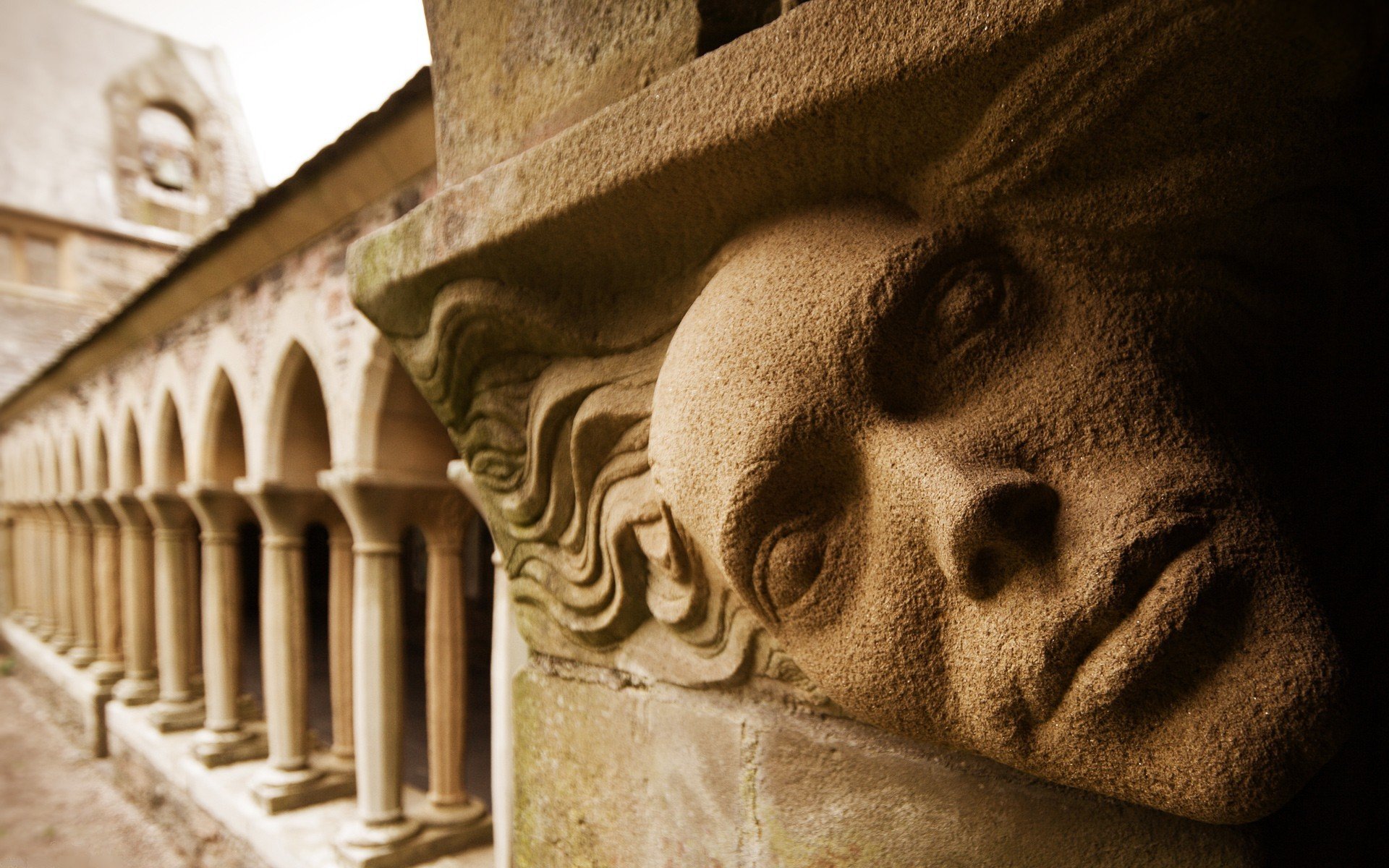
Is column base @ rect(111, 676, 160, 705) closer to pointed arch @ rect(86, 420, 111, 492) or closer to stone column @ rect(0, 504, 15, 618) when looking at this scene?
pointed arch @ rect(86, 420, 111, 492)

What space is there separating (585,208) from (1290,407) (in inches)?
29.7

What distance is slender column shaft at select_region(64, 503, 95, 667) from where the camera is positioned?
696 centimetres

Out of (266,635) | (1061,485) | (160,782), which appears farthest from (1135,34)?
(160,782)

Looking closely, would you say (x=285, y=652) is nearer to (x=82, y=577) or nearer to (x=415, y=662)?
(x=415, y=662)

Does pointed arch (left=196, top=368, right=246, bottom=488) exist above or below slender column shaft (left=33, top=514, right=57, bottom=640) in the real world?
above

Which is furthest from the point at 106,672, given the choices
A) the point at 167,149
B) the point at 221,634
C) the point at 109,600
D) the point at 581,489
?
the point at 167,149

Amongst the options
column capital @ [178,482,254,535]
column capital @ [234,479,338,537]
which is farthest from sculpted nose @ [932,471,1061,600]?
column capital @ [178,482,254,535]

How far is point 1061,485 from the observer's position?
A: 65 centimetres

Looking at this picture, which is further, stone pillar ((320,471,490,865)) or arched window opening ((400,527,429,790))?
arched window opening ((400,527,429,790))

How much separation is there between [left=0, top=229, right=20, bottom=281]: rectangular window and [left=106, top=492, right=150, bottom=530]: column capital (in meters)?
7.27

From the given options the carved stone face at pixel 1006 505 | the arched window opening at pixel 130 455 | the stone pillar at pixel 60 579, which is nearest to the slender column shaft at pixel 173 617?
the arched window opening at pixel 130 455

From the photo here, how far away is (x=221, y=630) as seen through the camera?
4.39 metres

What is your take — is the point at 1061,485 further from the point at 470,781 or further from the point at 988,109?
the point at 470,781

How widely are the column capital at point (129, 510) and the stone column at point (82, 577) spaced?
61.5 inches
